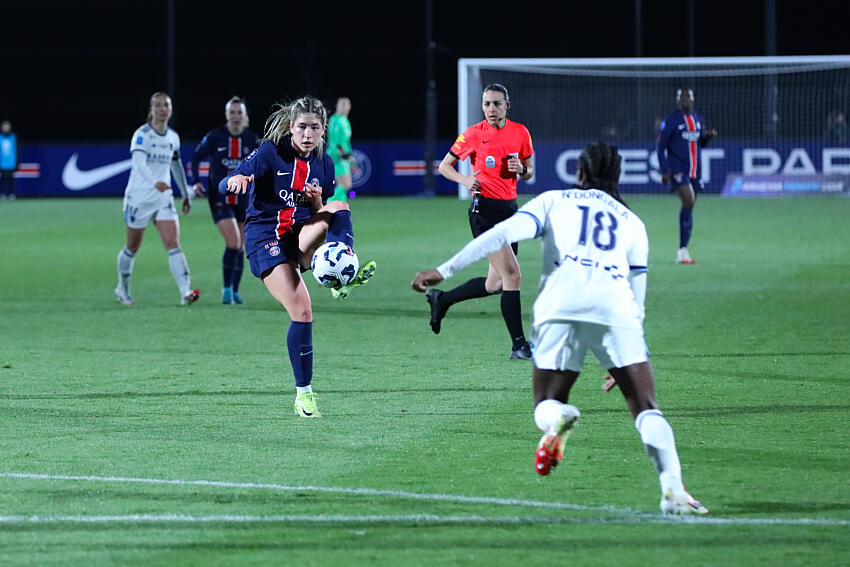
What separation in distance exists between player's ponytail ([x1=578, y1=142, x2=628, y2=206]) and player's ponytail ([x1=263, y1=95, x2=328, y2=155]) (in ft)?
7.80

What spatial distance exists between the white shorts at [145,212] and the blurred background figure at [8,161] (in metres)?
21.7

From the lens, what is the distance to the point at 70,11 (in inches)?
1711

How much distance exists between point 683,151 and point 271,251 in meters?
11.0

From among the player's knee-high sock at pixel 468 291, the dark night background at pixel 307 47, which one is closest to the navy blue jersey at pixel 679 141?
the player's knee-high sock at pixel 468 291

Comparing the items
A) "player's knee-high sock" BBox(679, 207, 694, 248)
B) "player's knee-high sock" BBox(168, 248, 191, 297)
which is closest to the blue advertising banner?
"player's knee-high sock" BBox(679, 207, 694, 248)

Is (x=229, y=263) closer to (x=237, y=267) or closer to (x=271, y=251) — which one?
(x=237, y=267)

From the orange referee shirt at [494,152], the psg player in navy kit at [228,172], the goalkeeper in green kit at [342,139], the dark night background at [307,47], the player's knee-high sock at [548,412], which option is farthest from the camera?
the dark night background at [307,47]

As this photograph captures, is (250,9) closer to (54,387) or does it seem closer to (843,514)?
(54,387)

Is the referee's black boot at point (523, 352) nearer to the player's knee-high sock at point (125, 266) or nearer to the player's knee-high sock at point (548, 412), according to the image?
the player's knee-high sock at point (548, 412)

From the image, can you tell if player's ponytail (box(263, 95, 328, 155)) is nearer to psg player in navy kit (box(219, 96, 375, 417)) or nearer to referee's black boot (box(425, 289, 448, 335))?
psg player in navy kit (box(219, 96, 375, 417))

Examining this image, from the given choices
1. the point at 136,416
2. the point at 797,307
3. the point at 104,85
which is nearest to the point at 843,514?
the point at 136,416

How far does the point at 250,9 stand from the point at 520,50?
9712 mm

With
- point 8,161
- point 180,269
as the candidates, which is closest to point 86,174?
point 8,161

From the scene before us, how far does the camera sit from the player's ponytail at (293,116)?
760cm
